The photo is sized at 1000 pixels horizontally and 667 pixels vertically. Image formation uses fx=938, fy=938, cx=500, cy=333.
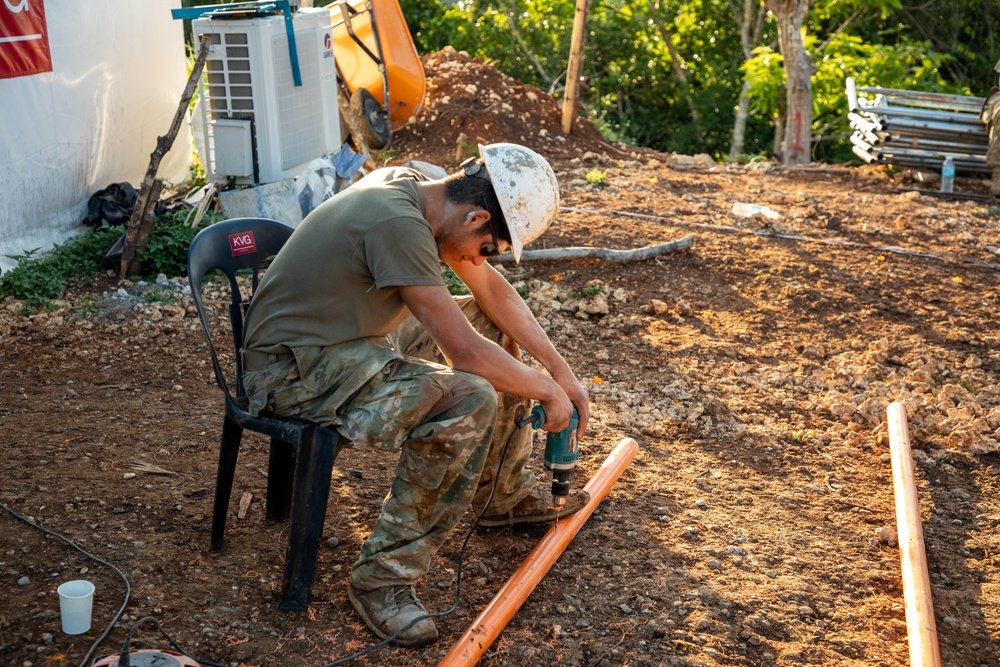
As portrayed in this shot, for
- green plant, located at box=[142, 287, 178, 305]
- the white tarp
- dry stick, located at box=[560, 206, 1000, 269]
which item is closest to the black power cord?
green plant, located at box=[142, 287, 178, 305]

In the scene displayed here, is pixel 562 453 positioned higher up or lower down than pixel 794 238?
higher up

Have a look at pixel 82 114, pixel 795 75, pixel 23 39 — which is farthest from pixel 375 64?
pixel 795 75

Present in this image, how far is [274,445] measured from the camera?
317 cm

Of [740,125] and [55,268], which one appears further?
[740,125]

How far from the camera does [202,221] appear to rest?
20.9ft

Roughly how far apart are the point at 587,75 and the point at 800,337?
1081cm

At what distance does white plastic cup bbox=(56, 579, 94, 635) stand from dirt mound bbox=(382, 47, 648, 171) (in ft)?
22.5

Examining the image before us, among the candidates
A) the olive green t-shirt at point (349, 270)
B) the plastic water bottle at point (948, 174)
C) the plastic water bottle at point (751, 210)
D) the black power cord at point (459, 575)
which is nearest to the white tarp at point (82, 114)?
the olive green t-shirt at point (349, 270)

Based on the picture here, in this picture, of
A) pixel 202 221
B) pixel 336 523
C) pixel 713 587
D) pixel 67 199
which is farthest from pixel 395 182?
pixel 67 199

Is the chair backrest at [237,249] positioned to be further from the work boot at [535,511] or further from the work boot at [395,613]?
the work boot at [535,511]

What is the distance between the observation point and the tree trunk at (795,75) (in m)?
10.6

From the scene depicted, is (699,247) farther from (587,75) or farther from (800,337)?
(587,75)

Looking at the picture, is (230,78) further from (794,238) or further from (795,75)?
(795,75)

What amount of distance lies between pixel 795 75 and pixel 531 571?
9.33 meters
